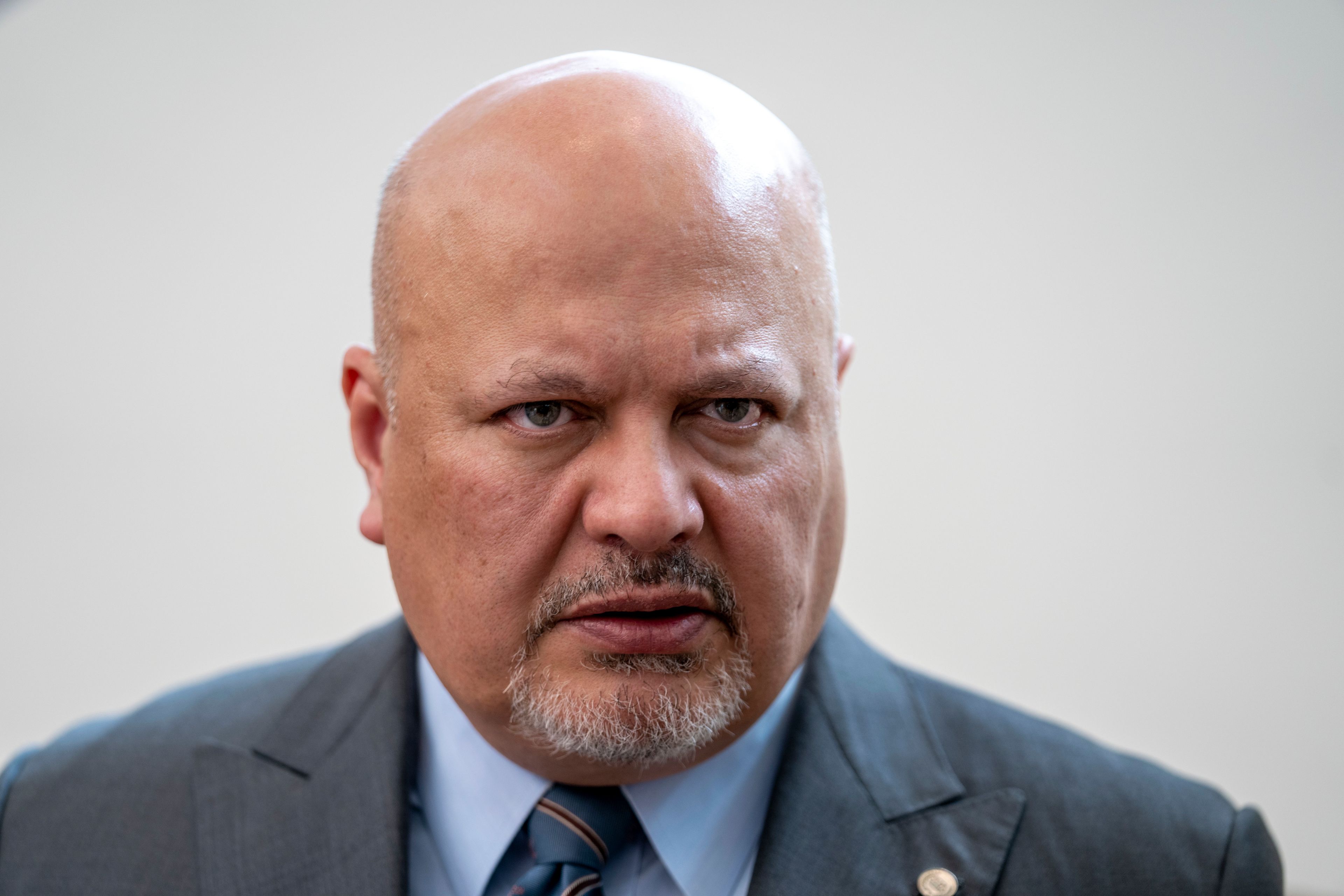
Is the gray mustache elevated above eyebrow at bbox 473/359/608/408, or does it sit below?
below

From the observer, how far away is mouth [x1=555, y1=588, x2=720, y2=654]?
1.21 meters

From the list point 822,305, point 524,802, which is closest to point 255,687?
point 524,802

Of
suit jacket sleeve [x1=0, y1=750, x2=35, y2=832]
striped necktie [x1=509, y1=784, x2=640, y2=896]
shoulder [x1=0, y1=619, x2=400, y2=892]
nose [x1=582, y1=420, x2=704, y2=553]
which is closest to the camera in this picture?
nose [x1=582, y1=420, x2=704, y2=553]

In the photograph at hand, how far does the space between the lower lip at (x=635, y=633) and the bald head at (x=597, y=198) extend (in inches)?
14.8

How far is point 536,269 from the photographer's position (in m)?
1.19

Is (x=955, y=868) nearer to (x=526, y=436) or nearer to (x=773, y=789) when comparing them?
(x=773, y=789)

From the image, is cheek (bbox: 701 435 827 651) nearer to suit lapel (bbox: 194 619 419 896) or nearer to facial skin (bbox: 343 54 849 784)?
facial skin (bbox: 343 54 849 784)

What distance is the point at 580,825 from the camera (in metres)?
1.39

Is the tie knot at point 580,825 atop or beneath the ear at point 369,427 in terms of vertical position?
beneath

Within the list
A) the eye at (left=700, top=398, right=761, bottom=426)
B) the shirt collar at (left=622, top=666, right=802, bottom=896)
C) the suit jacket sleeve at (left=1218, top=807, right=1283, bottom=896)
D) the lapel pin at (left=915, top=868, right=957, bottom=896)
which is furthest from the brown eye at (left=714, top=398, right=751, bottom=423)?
the suit jacket sleeve at (left=1218, top=807, right=1283, bottom=896)

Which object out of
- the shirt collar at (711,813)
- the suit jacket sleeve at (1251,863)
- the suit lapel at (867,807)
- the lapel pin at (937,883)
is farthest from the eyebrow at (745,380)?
the suit jacket sleeve at (1251,863)

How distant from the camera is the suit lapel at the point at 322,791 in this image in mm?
1427

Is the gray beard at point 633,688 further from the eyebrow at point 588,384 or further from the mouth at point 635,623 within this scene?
the eyebrow at point 588,384

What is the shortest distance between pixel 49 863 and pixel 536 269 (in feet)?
3.84
